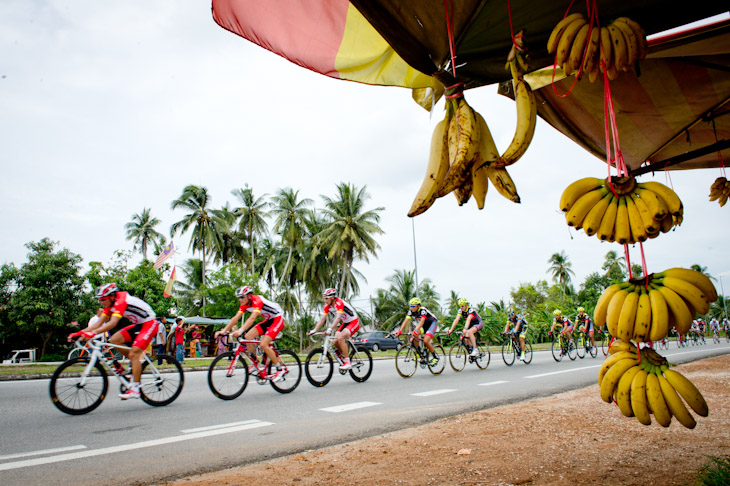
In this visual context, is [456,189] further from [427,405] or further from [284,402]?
[284,402]

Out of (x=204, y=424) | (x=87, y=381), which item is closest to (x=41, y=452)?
(x=204, y=424)

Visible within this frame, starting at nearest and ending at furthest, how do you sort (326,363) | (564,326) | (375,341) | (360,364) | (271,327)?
(271,327) < (326,363) < (360,364) < (564,326) < (375,341)

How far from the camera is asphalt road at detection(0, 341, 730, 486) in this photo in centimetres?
412

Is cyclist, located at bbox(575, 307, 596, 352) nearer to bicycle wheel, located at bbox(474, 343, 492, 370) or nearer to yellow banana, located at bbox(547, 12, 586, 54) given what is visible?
bicycle wheel, located at bbox(474, 343, 492, 370)

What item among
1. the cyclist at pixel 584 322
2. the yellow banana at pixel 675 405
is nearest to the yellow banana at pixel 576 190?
the yellow banana at pixel 675 405

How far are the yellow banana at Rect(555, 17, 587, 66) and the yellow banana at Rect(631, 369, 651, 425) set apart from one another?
1.75 metres

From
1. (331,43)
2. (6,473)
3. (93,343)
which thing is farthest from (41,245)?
(331,43)

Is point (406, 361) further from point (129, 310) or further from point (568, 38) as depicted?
point (568, 38)

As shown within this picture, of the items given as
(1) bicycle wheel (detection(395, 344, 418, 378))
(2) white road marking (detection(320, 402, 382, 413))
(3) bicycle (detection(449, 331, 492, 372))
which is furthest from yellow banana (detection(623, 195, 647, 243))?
(3) bicycle (detection(449, 331, 492, 372))

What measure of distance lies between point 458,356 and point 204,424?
8.28m

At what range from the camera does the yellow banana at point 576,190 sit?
248cm

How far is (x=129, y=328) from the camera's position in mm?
7262

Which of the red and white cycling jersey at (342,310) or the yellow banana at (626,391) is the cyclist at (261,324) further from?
the yellow banana at (626,391)

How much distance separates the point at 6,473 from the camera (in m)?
3.93
